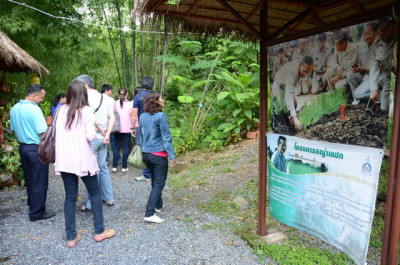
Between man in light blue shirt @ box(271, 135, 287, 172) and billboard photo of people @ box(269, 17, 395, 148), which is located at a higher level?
billboard photo of people @ box(269, 17, 395, 148)

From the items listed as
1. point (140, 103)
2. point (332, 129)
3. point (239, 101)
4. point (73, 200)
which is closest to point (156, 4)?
point (332, 129)

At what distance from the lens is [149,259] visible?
2.91 m

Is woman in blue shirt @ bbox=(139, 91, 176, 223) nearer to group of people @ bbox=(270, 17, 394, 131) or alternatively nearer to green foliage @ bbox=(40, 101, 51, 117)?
group of people @ bbox=(270, 17, 394, 131)

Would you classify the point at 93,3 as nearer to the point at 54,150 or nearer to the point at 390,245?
the point at 54,150

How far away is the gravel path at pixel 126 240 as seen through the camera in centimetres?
292

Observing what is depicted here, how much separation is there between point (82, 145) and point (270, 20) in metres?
2.68

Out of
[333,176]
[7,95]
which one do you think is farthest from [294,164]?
[7,95]

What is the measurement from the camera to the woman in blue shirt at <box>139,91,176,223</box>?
357cm

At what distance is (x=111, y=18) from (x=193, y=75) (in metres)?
3.06

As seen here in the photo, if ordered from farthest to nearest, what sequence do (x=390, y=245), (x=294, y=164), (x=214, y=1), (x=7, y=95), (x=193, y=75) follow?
(x=193, y=75) → (x=7, y=95) → (x=214, y=1) → (x=294, y=164) → (x=390, y=245)

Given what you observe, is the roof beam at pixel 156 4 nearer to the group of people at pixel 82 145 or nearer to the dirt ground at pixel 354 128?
the group of people at pixel 82 145

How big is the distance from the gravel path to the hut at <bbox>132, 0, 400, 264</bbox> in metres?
0.61

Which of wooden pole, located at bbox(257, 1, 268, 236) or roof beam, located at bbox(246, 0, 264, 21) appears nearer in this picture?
wooden pole, located at bbox(257, 1, 268, 236)

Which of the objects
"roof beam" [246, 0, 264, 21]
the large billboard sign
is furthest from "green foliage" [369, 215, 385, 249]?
"roof beam" [246, 0, 264, 21]
